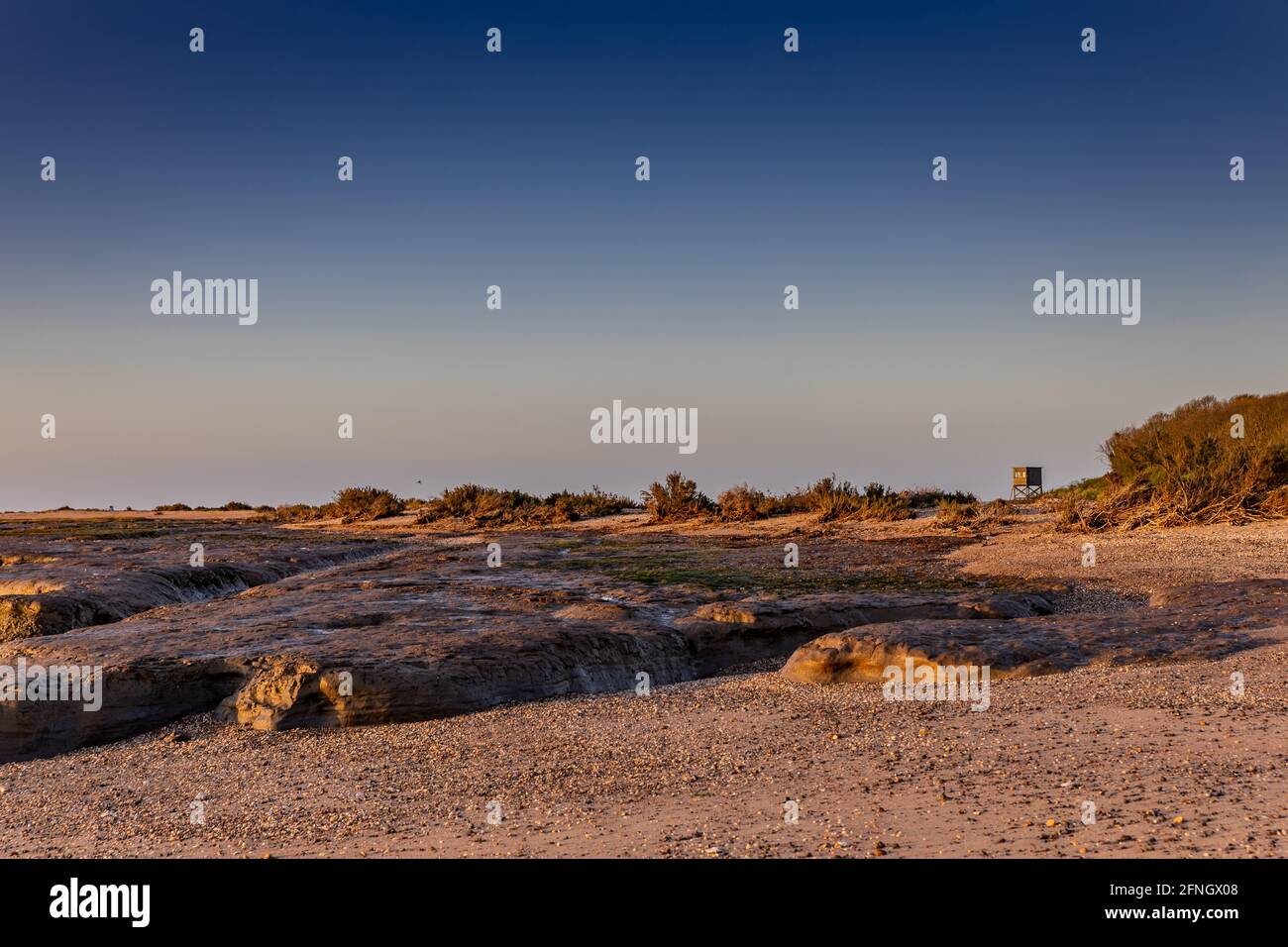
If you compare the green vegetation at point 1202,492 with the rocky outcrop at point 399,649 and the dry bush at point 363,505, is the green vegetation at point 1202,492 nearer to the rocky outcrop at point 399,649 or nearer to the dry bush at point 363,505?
the rocky outcrop at point 399,649

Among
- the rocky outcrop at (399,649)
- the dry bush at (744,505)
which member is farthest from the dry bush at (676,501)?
the rocky outcrop at (399,649)

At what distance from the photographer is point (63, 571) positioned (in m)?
12.8

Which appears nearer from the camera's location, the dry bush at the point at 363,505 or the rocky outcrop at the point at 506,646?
the rocky outcrop at the point at 506,646

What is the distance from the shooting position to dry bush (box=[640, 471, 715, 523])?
24875mm

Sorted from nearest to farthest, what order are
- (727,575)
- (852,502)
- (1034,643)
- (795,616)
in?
(1034,643) < (795,616) < (727,575) < (852,502)

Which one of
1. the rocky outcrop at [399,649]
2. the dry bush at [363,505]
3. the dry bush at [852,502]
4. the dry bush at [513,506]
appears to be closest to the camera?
the rocky outcrop at [399,649]

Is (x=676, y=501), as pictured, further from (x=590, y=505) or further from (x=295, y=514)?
(x=295, y=514)

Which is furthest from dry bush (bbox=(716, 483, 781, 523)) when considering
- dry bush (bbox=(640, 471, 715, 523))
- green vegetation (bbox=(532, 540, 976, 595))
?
green vegetation (bbox=(532, 540, 976, 595))

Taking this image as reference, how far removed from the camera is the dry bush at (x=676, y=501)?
24.9 metres

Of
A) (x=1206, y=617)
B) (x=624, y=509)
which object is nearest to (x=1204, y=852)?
(x=1206, y=617)

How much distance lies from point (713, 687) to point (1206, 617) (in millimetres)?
4141

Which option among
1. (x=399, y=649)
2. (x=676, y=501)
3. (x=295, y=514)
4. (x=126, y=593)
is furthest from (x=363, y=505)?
(x=399, y=649)

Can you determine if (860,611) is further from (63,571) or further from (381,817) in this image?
(63,571)

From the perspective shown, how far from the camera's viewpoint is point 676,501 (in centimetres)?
2511
